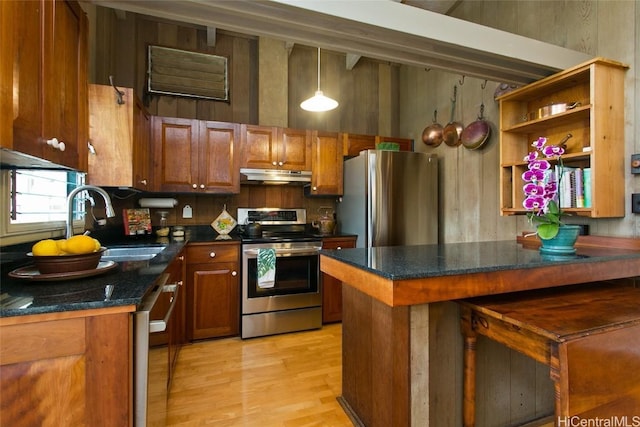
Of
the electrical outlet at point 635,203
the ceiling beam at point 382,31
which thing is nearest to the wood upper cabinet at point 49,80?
the ceiling beam at point 382,31

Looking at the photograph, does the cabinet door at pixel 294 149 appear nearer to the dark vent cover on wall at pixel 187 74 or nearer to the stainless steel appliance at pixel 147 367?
the dark vent cover on wall at pixel 187 74

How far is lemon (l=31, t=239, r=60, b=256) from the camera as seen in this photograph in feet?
3.74

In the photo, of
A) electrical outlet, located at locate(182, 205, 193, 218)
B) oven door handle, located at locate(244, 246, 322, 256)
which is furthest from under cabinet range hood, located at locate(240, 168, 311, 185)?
oven door handle, located at locate(244, 246, 322, 256)

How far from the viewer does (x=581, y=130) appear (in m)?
1.94

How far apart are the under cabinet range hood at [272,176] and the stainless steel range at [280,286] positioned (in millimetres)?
579

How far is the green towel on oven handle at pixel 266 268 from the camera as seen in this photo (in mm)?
2699

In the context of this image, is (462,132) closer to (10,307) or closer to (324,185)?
(324,185)

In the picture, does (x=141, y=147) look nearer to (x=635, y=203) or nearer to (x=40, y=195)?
(x=40, y=195)

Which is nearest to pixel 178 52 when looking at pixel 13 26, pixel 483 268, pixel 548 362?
pixel 13 26

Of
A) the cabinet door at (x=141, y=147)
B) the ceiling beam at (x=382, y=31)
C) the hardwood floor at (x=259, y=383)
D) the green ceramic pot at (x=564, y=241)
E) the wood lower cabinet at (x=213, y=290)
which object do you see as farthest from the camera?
the wood lower cabinet at (x=213, y=290)

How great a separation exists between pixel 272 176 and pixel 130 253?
4.80 ft

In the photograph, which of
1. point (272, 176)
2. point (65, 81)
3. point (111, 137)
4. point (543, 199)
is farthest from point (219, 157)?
point (543, 199)

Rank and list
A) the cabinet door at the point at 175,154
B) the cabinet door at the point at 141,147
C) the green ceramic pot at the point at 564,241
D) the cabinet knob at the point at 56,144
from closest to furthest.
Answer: the cabinet knob at the point at 56,144 → the green ceramic pot at the point at 564,241 → the cabinet door at the point at 141,147 → the cabinet door at the point at 175,154

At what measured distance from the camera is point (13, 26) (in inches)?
35.8
